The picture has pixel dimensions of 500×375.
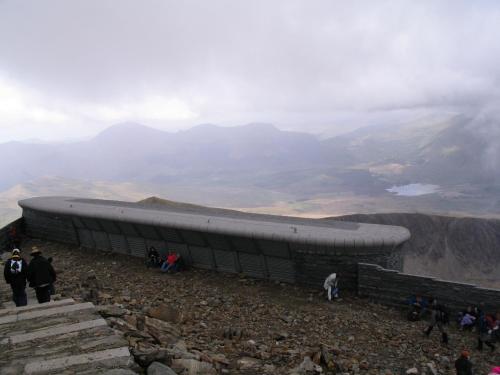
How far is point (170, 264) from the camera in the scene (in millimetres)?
14719

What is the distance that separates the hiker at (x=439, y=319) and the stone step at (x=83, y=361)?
796cm

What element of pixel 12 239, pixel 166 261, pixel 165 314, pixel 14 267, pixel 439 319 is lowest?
pixel 439 319

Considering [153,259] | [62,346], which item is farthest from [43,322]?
[153,259]

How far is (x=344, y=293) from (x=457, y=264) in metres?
63.5

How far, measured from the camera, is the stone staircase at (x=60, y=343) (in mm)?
5043

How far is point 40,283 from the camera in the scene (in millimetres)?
8594

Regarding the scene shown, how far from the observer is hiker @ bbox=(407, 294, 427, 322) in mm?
11297

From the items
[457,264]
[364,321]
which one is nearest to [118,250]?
[364,321]

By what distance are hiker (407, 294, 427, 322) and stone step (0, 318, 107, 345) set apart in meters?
8.33

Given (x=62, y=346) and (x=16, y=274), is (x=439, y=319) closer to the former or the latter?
(x=62, y=346)

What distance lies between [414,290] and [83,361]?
949cm

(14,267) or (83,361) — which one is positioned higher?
(14,267)

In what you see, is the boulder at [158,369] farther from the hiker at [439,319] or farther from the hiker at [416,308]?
the hiker at [416,308]

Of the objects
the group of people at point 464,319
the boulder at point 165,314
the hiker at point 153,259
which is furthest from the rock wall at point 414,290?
the hiker at point 153,259
